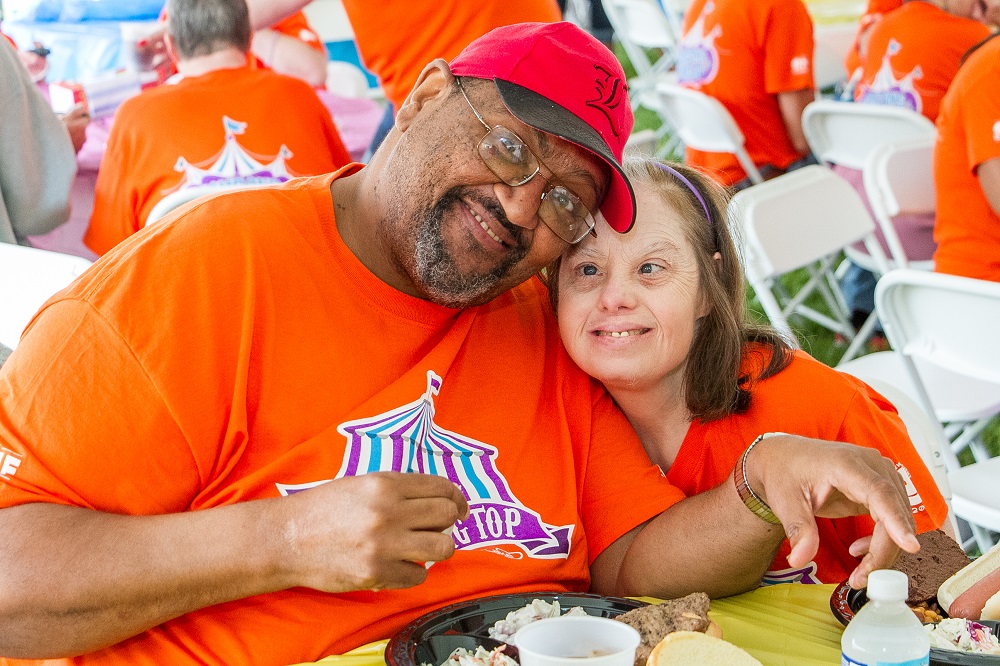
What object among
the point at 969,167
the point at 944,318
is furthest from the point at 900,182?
the point at 944,318

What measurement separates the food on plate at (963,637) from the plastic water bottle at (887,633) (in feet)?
0.72

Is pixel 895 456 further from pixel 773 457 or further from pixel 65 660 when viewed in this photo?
pixel 65 660

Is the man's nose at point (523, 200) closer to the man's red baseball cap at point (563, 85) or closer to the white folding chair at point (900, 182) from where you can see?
the man's red baseball cap at point (563, 85)

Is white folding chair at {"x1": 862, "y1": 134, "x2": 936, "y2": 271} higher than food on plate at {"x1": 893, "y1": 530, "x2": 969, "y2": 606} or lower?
lower

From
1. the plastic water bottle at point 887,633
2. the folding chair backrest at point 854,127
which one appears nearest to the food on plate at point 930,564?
the plastic water bottle at point 887,633

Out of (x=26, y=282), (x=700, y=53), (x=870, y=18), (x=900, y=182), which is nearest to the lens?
(x=26, y=282)

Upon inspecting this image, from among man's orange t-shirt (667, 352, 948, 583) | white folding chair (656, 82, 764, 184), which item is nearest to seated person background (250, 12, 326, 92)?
white folding chair (656, 82, 764, 184)

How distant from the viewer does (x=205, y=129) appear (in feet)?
12.2

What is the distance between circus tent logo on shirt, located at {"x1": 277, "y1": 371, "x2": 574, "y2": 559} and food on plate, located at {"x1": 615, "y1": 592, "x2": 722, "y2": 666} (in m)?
0.34

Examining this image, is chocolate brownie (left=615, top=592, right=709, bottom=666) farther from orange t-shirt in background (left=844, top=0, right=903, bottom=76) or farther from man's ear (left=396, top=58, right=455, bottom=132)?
orange t-shirt in background (left=844, top=0, right=903, bottom=76)

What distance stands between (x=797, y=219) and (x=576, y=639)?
2.77 metres

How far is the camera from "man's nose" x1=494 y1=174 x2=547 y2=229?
1729 millimetres

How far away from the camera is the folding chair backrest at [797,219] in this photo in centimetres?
359

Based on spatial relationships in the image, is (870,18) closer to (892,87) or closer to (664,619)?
(892,87)
